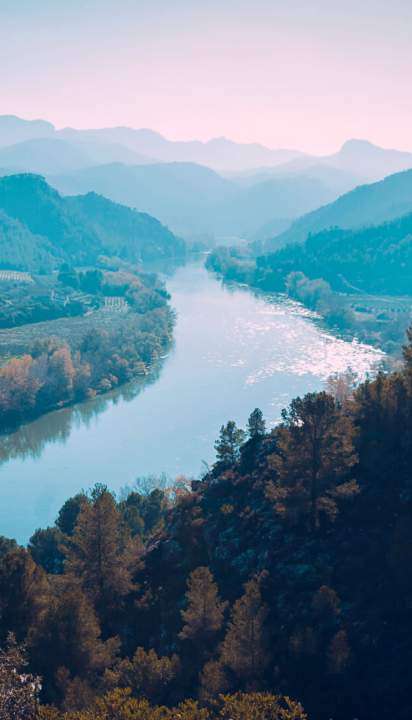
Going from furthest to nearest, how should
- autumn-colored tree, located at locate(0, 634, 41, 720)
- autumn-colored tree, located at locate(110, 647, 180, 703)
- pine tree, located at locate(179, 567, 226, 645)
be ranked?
pine tree, located at locate(179, 567, 226, 645) → autumn-colored tree, located at locate(110, 647, 180, 703) → autumn-colored tree, located at locate(0, 634, 41, 720)

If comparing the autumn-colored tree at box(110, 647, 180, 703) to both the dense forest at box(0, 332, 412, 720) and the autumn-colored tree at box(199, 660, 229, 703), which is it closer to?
the dense forest at box(0, 332, 412, 720)

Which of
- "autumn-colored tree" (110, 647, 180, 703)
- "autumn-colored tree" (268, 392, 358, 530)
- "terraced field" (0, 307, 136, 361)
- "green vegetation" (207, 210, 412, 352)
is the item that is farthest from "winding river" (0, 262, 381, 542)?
"autumn-colored tree" (110, 647, 180, 703)

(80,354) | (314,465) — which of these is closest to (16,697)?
(314,465)

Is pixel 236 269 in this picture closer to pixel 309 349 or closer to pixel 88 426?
pixel 309 349

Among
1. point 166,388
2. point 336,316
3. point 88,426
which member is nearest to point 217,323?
point 336,316

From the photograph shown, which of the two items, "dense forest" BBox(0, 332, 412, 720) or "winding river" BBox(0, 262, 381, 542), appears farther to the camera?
"winding river" BBox(0, 262, 381, 542)

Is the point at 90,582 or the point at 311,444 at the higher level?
the point at 311,444

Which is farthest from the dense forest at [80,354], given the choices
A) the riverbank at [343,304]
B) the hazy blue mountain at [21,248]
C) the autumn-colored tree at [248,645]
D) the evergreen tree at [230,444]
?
the hazy blue mountain at [21,248]

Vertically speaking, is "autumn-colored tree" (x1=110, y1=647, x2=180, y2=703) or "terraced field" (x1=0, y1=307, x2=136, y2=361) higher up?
"terraced field" (x1=0, y1=307, x2=136, y2=361)
